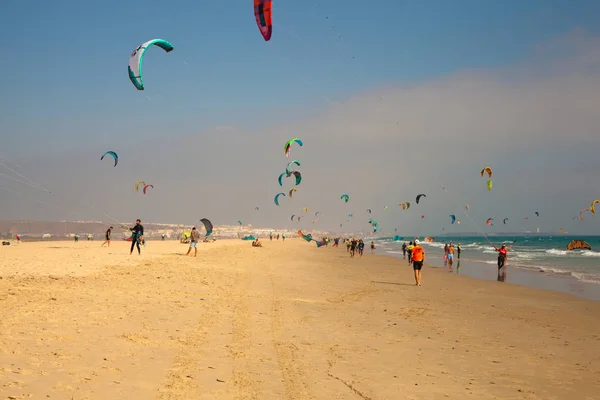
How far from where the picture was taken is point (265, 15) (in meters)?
11.6

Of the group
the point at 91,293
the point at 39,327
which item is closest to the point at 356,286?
the point at 91,293

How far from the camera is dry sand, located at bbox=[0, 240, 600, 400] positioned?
5.11 metres

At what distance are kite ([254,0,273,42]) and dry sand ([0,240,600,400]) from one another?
6.94m

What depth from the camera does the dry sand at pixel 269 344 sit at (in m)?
5.11

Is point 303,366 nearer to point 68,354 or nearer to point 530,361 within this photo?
point 68,354

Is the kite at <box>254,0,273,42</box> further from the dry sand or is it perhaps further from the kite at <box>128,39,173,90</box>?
the dry sand

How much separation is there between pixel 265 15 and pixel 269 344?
8.38 meters

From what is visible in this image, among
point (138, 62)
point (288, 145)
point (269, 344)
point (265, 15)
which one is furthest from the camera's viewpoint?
point (288, 145)

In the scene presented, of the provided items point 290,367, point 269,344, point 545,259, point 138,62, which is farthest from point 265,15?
point 545,259

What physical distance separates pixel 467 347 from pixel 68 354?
6150 millimetres

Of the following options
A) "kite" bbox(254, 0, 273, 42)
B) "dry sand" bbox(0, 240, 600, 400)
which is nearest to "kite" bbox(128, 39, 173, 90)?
"kite" bbox(254, 0, 273, 42)

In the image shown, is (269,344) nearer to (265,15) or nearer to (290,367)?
(290,367)

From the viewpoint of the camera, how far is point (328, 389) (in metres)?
5.16

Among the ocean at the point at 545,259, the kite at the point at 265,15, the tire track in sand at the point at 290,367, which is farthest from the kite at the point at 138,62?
the ocean at the point at 545,259
